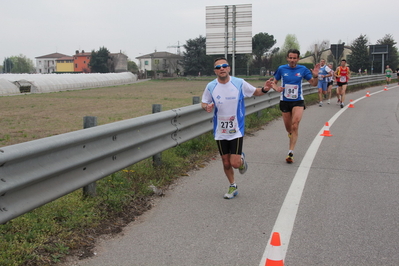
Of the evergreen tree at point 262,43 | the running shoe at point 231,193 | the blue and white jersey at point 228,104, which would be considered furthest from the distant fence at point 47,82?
the evergreen tree at point 262,43

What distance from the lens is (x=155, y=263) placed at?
4.06 metres

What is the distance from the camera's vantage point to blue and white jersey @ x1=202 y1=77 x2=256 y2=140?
20.0ft

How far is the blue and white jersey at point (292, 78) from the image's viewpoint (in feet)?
28.6

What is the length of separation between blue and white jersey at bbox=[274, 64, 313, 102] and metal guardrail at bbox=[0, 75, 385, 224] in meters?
2.25

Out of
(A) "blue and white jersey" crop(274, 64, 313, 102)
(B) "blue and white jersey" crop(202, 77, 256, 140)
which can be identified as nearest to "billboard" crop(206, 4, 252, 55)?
(A) "blue and white jersey" crop(274, 64, 313, 102)

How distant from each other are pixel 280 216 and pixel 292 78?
3.96 meters

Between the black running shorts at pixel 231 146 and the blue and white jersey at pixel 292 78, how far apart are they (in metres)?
2.91

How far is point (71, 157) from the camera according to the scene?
16.3 feet

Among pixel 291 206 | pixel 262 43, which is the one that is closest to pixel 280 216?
pixel 291 206

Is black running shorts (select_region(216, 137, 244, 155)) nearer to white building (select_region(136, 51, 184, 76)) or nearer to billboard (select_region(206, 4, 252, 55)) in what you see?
billboard (select_region(206, 4, 252, 55))

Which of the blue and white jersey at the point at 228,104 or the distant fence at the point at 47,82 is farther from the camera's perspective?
the distant fence at the point at 47,82

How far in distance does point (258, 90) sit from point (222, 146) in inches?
32.9

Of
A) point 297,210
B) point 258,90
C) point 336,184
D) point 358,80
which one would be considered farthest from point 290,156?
point 358,80

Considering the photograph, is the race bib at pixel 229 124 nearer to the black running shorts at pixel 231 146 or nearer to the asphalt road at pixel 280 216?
the black running shorts at pixel 231 146
